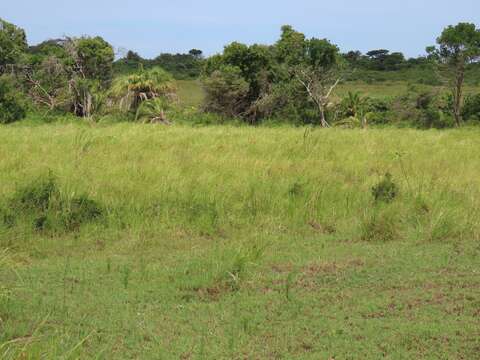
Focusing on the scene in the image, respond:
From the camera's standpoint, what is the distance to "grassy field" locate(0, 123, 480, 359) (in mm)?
3805

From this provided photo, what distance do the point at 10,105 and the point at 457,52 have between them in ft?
59.1

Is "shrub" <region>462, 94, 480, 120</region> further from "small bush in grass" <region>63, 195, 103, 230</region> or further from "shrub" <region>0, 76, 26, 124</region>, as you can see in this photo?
"small bush in grass" <region>63, 195, 103, 230</region>

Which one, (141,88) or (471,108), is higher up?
(141,88)

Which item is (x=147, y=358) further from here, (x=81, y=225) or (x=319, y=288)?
(x=81, y=225)

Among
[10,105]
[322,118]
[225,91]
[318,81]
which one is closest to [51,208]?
[10,105]

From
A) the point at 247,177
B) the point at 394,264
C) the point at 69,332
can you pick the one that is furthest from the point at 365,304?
the point at 247,177

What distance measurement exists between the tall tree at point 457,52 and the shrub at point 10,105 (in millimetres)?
16974

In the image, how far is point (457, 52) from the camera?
1037 inches

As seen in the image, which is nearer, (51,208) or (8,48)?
(51,208)

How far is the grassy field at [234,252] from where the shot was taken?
380cm

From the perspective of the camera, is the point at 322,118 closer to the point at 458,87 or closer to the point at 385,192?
the point at 458,87

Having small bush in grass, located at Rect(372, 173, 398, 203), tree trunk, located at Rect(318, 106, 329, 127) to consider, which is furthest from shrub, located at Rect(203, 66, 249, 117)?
small bush in grass, located at Rect(372, 173, 398, 203)

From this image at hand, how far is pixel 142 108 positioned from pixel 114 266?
18535 mm

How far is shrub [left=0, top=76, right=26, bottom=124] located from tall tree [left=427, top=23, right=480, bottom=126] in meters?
17.0
